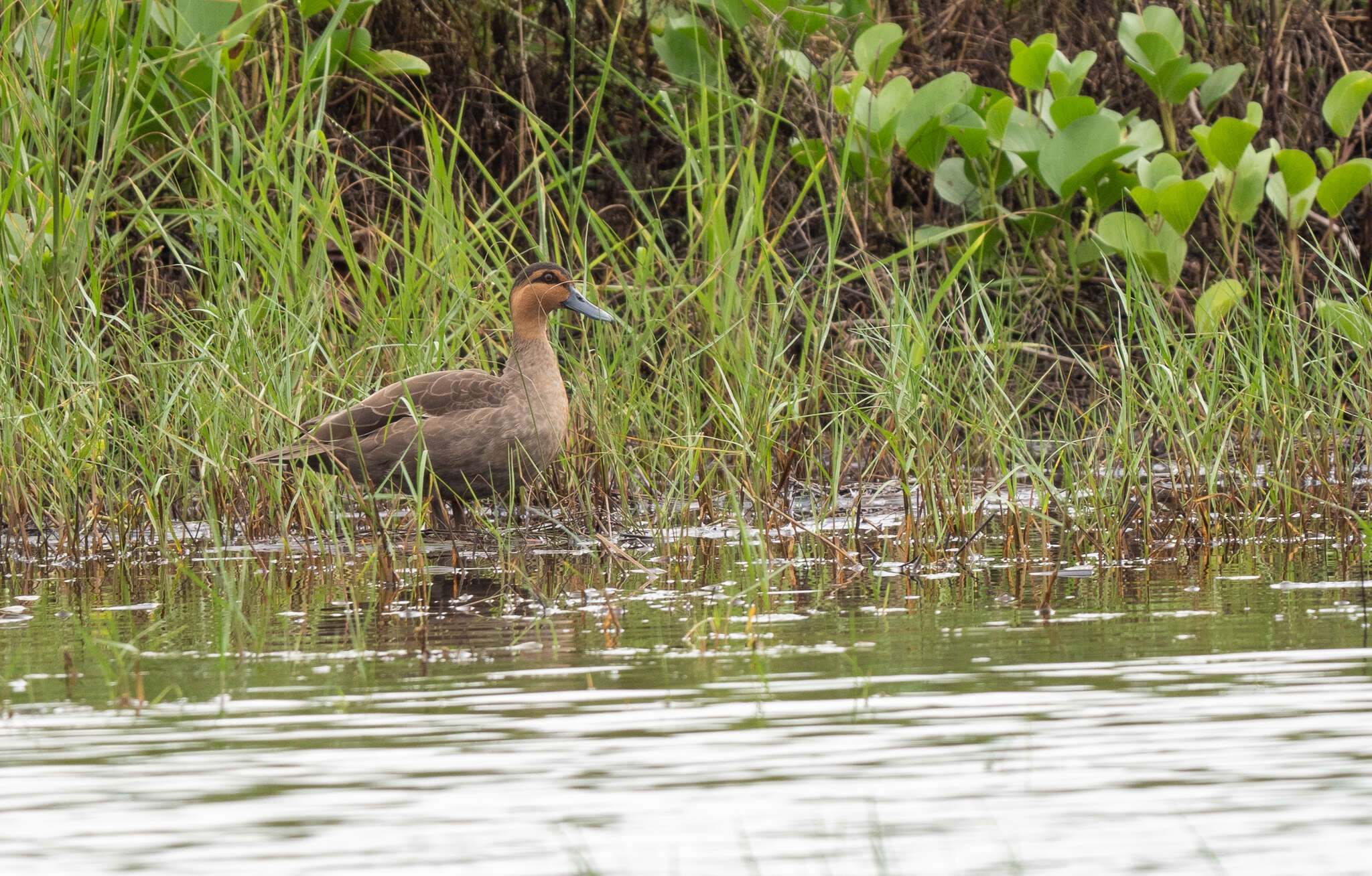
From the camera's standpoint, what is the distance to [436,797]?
2.83 meters

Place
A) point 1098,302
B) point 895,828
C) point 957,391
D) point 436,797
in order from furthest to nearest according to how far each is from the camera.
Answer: point 1098,302 < point 957,391 < point 436,797 < point 895,828

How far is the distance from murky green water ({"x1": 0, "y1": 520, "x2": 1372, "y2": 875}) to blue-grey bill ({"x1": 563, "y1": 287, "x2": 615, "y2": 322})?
7.22ft

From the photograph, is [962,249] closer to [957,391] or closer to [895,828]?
[957,391]

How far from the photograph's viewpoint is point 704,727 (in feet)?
10.7

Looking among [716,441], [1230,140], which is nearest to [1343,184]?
[1230,140]

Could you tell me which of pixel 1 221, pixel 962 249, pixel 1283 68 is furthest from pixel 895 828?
pixel 1283 68

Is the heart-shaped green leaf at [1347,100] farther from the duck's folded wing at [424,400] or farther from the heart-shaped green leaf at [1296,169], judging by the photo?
the duck's folded wing at [424,400]

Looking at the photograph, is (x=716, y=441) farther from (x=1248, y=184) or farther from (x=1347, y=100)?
(x=1347, y=100)

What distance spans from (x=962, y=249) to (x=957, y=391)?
6.21ft

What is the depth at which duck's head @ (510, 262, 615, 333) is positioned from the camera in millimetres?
7297

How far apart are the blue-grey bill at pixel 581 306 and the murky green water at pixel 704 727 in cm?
220

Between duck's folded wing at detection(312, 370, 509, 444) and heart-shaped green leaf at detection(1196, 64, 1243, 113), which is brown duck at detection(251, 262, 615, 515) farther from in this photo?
heart-shaped green leaf at detection(1196, 64, 1243, 113)

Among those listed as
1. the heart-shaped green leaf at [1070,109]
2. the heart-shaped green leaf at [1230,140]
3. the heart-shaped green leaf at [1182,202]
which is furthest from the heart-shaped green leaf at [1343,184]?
the heart-shaped green leaf at [1070,109]

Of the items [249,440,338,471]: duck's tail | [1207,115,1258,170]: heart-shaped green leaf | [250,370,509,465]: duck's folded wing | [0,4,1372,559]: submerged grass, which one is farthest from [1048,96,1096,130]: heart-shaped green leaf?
[249,440,338,471]: duck's tail
